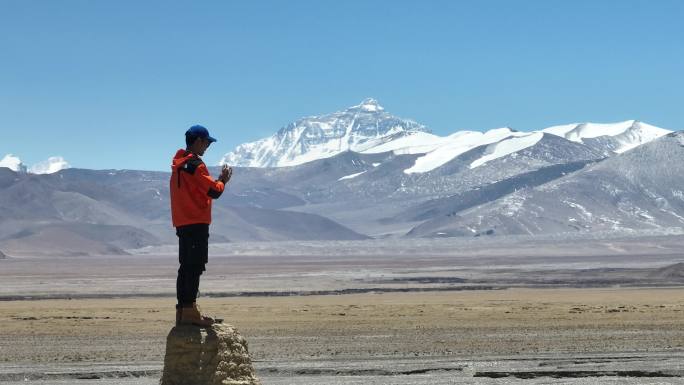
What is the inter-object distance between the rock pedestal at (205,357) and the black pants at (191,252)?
1.84 ft

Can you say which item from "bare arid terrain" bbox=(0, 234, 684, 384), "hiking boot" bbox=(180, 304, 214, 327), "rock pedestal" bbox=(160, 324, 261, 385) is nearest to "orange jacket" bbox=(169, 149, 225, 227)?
"hiking boot" bbox=(180, 304, 214, 327)

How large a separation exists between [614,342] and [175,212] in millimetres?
13775

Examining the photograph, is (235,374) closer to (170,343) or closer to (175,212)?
(170,343)

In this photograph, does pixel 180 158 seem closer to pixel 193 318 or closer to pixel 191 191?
pixel 191 191

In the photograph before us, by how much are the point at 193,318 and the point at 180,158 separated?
1.81m

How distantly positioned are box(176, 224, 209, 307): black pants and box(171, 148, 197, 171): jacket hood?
2.05ft

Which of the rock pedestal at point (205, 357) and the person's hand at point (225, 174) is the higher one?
the person's hand at point (225, 174)

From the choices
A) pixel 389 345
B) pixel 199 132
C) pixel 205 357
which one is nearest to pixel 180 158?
pixel 199 132

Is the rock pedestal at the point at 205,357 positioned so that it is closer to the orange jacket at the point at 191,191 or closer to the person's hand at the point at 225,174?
the orange jacket at the point at 191,191

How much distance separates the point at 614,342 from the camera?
2400cm

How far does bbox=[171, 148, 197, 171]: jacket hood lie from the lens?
1243cm

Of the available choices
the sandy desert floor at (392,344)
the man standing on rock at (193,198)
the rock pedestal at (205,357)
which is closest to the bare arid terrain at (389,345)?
the sandy desert floor at (392,344)

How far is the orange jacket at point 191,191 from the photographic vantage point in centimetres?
1231

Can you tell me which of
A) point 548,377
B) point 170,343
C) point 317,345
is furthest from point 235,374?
point 317,345
